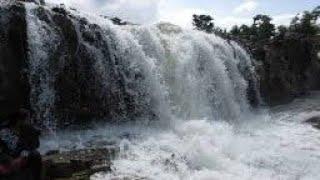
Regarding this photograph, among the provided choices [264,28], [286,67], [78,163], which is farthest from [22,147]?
[264,28]

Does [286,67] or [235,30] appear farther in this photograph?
[235,30]

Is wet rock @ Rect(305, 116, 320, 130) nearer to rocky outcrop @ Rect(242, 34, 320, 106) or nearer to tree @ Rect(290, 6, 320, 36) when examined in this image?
rocky outcrop @ Rect(242, 34, 320, 106)

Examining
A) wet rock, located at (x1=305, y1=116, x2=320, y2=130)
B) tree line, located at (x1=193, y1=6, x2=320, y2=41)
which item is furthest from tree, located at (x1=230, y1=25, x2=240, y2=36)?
wet rock, located at (x1=305, y1=116, x2=320, y2=130)

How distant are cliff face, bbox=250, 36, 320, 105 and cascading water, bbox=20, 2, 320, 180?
539 cm

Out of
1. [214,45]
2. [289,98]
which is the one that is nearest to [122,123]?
[214,45]

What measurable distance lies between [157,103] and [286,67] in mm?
13131

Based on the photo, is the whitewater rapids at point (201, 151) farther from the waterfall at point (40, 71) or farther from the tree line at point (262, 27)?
the tree line at point (262, 27)

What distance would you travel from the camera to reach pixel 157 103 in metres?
15.4

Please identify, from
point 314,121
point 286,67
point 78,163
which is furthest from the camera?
point 286,67

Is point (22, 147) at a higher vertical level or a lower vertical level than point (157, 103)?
lower

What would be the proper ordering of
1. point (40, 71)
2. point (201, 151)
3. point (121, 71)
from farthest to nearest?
point (121, 71) → point (40, 71) → point (201, 151)

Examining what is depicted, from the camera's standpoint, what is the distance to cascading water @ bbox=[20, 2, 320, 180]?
10719 mm

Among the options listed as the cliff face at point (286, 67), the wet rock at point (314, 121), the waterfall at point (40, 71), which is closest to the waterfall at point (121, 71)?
the waterfall at point (40, 71)

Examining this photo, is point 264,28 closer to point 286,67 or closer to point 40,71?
point 286,67
